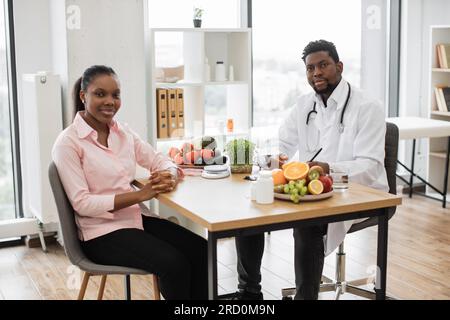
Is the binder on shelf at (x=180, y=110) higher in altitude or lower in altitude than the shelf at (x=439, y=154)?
higher

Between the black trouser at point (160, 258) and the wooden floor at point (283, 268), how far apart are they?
35.1 inches

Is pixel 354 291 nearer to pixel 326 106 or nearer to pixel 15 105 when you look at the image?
pixel 326 106

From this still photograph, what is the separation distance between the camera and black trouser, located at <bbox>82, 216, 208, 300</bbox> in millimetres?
2330

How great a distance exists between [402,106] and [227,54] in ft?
6.21

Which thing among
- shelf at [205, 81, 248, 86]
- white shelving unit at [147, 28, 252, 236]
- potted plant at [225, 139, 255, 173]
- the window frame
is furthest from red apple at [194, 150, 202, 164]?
the window frame

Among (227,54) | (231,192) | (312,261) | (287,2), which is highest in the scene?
(287,2)

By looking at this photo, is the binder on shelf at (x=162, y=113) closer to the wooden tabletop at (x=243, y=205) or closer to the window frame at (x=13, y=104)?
the window frame at (x=13, y=104)

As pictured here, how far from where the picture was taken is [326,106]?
301 cm

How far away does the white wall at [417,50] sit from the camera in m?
5.43

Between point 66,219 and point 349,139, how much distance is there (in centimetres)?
131

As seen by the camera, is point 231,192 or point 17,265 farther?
point 17,265

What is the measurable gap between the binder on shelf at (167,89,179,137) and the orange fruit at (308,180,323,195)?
79.9 inches

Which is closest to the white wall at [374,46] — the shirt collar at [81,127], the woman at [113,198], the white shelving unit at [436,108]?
the white shelving unit at [436,108]
